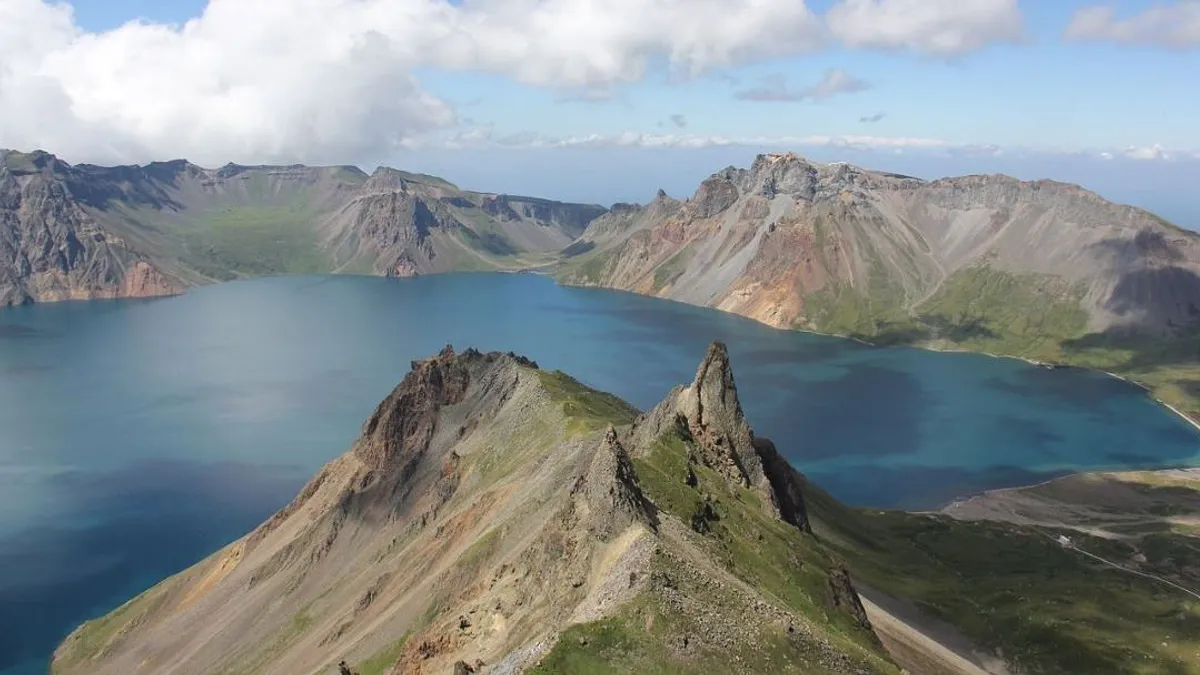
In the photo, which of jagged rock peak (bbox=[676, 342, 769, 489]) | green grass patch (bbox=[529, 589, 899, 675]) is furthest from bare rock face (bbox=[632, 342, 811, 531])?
green grass patch (bbox=[529, 589, 899, 675])

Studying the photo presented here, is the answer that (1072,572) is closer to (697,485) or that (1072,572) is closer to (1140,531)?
(1140,531)

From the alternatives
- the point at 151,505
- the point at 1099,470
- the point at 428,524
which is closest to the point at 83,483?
the point at 151,505

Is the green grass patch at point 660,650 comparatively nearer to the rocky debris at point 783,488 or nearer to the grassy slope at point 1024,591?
the rocky debris at point 783,488

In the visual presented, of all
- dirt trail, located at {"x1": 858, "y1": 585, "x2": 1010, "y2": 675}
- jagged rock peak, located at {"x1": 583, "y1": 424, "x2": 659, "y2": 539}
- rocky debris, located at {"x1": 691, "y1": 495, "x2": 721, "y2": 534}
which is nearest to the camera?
jagged rock peak, located at {"x1": 583, "y1": 424, "x2": 659, "y2": 539}

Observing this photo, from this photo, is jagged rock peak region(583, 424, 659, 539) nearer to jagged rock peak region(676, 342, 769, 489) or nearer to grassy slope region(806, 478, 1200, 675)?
jagged rock peak region(676, 342, 769, 489)

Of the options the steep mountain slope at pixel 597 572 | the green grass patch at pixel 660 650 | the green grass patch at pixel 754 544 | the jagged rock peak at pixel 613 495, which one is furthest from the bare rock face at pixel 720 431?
the green grass patch at pixel 660 650
